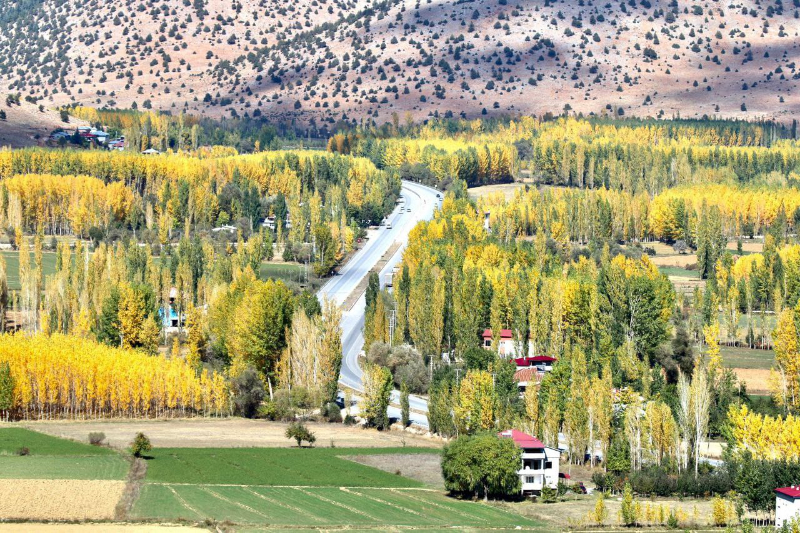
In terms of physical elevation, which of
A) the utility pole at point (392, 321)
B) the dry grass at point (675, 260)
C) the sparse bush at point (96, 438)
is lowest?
the sparse bush at point (96, 438)

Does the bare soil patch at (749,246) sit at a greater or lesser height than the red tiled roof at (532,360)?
greater

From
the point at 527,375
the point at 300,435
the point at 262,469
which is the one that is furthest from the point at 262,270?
the point at 262,469

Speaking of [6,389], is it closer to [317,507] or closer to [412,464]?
[412,464]

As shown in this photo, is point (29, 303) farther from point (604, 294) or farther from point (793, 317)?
point (793, 317)

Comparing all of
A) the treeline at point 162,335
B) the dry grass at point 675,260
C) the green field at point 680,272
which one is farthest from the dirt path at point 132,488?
the dry grass at point 675,260

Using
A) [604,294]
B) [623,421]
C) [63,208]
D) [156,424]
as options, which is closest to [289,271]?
[63,208]

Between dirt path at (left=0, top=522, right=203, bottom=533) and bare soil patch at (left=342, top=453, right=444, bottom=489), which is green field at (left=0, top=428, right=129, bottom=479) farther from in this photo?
bare soil patch at (left=342, top=453, right=444, bottom=489)

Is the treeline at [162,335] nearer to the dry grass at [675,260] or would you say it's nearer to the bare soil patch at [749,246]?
the dry grass at [675,260]
